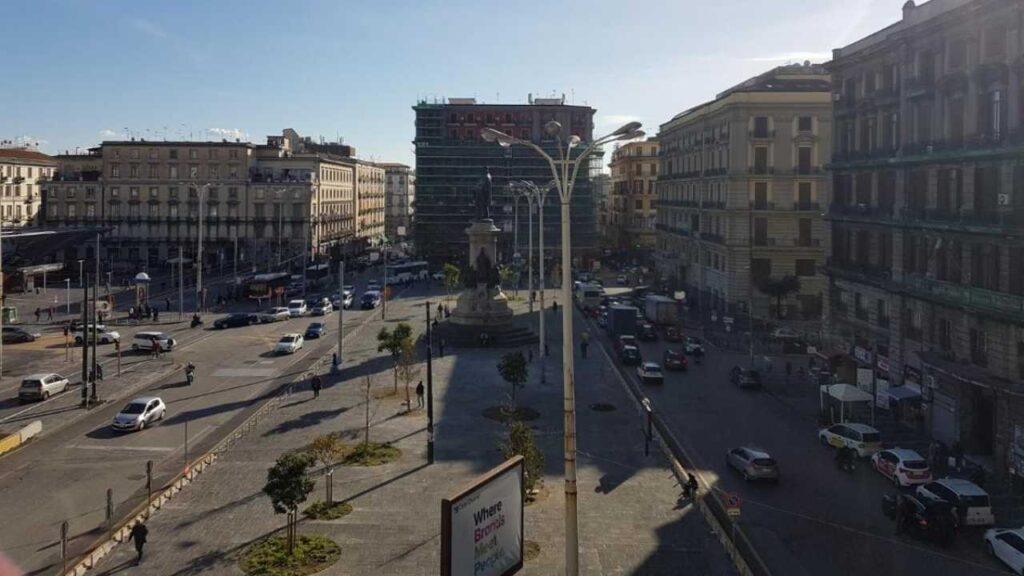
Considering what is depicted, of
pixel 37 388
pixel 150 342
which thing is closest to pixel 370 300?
pixel 150 342

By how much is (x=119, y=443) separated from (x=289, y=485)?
1493 cm

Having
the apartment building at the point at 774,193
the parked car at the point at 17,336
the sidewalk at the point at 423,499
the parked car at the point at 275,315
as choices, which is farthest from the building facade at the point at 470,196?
the sidewalk at the point at 423,499

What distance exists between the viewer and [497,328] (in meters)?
56.8

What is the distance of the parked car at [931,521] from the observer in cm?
2153

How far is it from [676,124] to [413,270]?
38.3 metres

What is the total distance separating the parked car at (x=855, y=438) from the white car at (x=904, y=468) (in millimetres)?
1879

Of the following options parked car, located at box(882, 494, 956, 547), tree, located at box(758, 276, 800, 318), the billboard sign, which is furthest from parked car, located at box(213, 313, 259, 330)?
the billboard sign

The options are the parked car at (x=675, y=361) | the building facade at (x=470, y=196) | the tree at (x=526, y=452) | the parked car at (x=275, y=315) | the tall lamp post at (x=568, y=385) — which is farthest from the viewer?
the building facade at (x=470, y=196)

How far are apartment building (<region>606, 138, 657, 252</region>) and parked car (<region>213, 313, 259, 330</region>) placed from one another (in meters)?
67.5

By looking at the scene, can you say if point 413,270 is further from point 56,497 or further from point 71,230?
point 56,497

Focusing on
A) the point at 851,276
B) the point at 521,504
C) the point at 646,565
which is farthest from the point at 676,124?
the point at 521,504

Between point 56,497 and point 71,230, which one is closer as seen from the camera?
point 56,497

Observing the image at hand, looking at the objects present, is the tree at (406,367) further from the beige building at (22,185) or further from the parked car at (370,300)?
the beige building at (22,185)

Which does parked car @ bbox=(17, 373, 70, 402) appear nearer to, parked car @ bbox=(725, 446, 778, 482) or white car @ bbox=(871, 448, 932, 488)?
parked car @ bbox=(725, 446, 778, 482)
